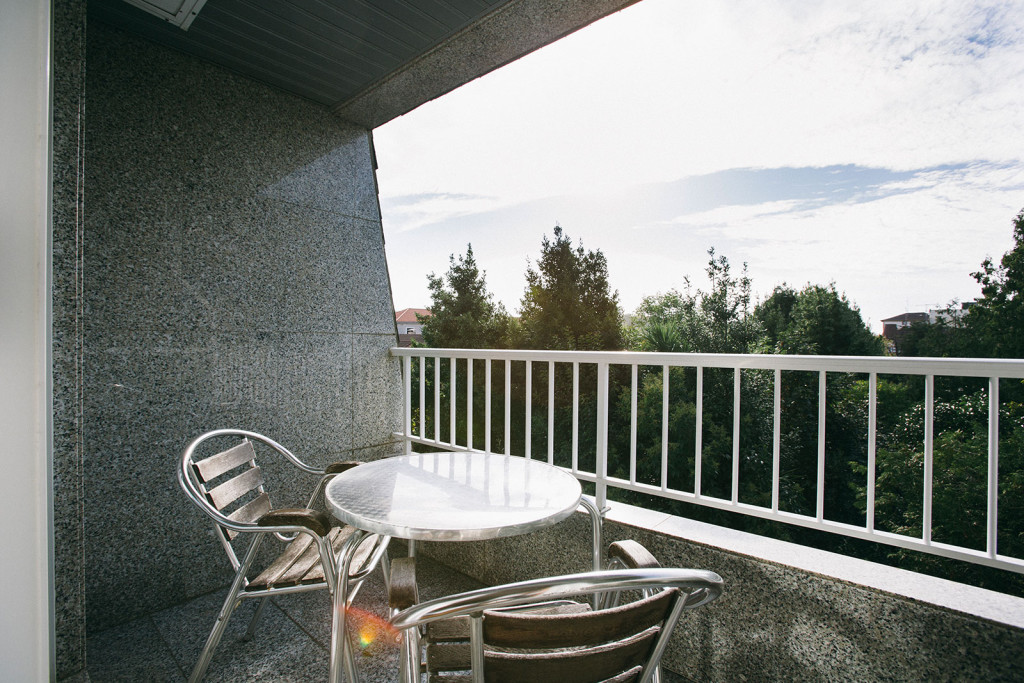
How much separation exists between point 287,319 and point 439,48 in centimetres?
195

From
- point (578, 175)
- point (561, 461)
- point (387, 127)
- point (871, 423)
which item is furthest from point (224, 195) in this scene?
point (578, 175)

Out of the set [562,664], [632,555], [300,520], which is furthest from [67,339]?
[632,555]

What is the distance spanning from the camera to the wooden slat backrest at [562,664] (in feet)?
3.06

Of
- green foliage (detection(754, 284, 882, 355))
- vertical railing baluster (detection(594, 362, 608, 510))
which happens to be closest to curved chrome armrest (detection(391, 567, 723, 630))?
vertical railing baluster (detection(594, 362, 608, 510))

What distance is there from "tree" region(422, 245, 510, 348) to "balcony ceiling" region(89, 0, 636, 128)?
2859cm

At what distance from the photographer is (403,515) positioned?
4.90 feet

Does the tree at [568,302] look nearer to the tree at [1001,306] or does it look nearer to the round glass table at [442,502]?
the tree at [1001,306]

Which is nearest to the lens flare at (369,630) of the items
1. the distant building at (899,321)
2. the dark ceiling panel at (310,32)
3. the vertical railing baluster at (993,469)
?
the vertical railing baluster at (993,469)

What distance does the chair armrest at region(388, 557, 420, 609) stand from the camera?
46.2 inches

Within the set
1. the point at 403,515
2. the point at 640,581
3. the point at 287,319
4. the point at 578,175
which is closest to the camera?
the point at 640,581

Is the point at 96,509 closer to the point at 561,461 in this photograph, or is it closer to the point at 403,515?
the point at 403,515

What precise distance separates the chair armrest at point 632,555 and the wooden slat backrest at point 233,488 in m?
1.59

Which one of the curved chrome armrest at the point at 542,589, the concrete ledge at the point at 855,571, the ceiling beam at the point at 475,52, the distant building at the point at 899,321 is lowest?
the concrete ledge at the point at 855,571

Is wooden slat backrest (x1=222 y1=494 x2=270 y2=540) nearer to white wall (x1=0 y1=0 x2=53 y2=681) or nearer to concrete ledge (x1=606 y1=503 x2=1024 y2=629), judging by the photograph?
white wall (x1=0 y1=0 x2=53 y2=681)
